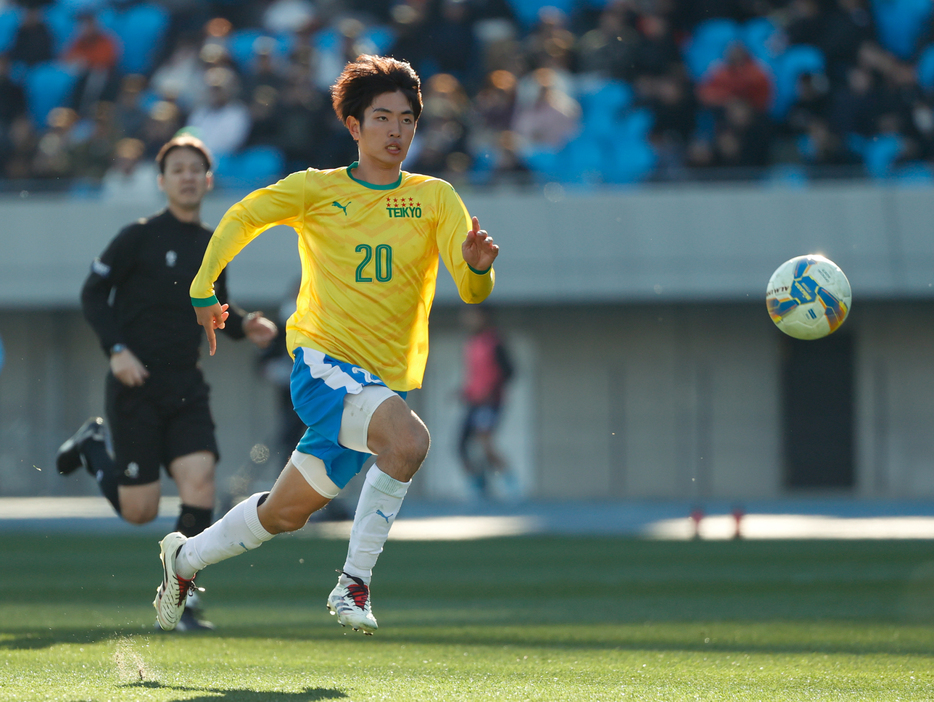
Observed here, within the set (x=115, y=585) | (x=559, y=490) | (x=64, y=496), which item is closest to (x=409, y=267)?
(x=115, y=585)

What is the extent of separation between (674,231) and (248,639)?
10.7 m

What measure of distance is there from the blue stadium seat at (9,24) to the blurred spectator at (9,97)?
1704mm

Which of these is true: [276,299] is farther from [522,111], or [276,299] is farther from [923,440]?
[923,440]

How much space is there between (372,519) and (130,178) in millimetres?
12372

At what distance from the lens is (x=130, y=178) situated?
55.0ft

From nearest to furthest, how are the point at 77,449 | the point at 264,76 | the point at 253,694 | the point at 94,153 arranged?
the point at 253,694, the point at 77,449, the point at 94,153, the point at 264,76

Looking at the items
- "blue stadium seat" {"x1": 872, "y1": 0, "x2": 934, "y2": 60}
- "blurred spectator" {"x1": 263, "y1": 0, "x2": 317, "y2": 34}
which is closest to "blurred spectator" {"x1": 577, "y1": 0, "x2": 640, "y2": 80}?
"blue stadium seat" {"x1": 872, "y1": 0, "x2": 934, "y2": 60}

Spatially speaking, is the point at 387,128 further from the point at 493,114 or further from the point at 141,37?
the point at 141,37

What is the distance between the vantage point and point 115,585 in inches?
340

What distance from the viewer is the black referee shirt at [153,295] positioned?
271 inches

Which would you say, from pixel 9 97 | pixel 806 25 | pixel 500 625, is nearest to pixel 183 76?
pixel 9 97

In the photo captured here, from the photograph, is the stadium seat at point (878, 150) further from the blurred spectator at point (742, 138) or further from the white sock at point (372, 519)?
the white sock at point (372, 519)

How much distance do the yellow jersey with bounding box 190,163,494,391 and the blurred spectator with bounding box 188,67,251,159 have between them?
11.8m

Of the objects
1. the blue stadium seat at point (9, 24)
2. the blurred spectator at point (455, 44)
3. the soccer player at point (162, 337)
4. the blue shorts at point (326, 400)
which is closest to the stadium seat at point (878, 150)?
the blurred spectator at point (455, 44)
